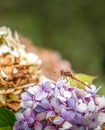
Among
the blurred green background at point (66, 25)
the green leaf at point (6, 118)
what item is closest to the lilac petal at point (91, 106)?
the green leaf at point (6, 118)

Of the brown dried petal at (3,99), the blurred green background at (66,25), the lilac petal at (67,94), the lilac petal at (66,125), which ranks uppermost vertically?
the blurred green background at (66,25)

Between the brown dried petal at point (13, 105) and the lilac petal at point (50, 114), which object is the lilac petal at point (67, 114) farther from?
the brown dried petal at point (13, 105)

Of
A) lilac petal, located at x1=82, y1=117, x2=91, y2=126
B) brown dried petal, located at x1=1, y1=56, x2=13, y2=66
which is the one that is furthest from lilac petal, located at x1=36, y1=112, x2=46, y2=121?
brown dried petal, located at x1=1, y1=56, x2=13, y2=66

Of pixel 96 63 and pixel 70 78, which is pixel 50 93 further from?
pixel 96 63

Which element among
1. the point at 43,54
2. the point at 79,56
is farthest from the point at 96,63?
the point at 43,54

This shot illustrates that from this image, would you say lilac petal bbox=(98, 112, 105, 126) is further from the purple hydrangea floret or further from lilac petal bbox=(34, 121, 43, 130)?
lilac petal bbox=(34, 121, 43, 130)
